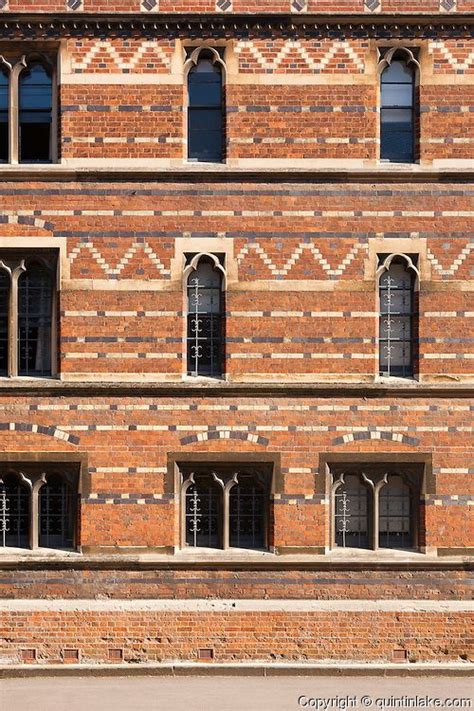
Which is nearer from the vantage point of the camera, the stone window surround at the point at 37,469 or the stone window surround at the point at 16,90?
the stone window surround at the point at 37,469

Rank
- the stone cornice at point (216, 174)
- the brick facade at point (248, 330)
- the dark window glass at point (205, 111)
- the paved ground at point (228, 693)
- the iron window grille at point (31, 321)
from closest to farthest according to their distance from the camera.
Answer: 1. the paved ground at point (228, 693)
2. the brick facade at point (248, 330)
3. the stone cornice at point (216, 174)
4. the iron window grille at point (31, 321)
5. the dark window glass at point (205, 111)

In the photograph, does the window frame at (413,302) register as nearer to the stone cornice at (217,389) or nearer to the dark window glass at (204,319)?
the stone cornice at (217,389)

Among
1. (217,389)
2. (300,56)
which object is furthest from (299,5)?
(217,389)

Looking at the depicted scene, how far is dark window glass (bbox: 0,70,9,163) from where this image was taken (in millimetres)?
13828

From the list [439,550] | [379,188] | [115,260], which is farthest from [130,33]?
[439,550]

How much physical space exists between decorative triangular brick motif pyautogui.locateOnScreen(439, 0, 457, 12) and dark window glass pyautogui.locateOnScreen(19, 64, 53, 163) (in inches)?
229

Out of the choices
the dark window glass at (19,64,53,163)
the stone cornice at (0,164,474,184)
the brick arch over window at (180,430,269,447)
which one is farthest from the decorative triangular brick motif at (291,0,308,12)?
the brick arch over window at (180,430,269,447)

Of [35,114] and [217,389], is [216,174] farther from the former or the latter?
[217,389]

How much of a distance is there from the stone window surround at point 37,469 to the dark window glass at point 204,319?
2129mm

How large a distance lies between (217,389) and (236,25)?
530 cm

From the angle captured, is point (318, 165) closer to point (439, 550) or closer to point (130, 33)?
point (130, 33)

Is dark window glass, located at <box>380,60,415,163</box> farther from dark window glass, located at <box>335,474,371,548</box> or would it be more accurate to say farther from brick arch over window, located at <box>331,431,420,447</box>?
dark window glass, located at <box>335,474,371,548</box>

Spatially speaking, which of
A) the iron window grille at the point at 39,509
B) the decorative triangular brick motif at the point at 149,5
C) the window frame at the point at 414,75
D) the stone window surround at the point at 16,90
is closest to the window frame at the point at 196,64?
the decorative triangular brick motif at the point at 149,5

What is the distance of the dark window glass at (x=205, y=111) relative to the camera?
13805 mm
